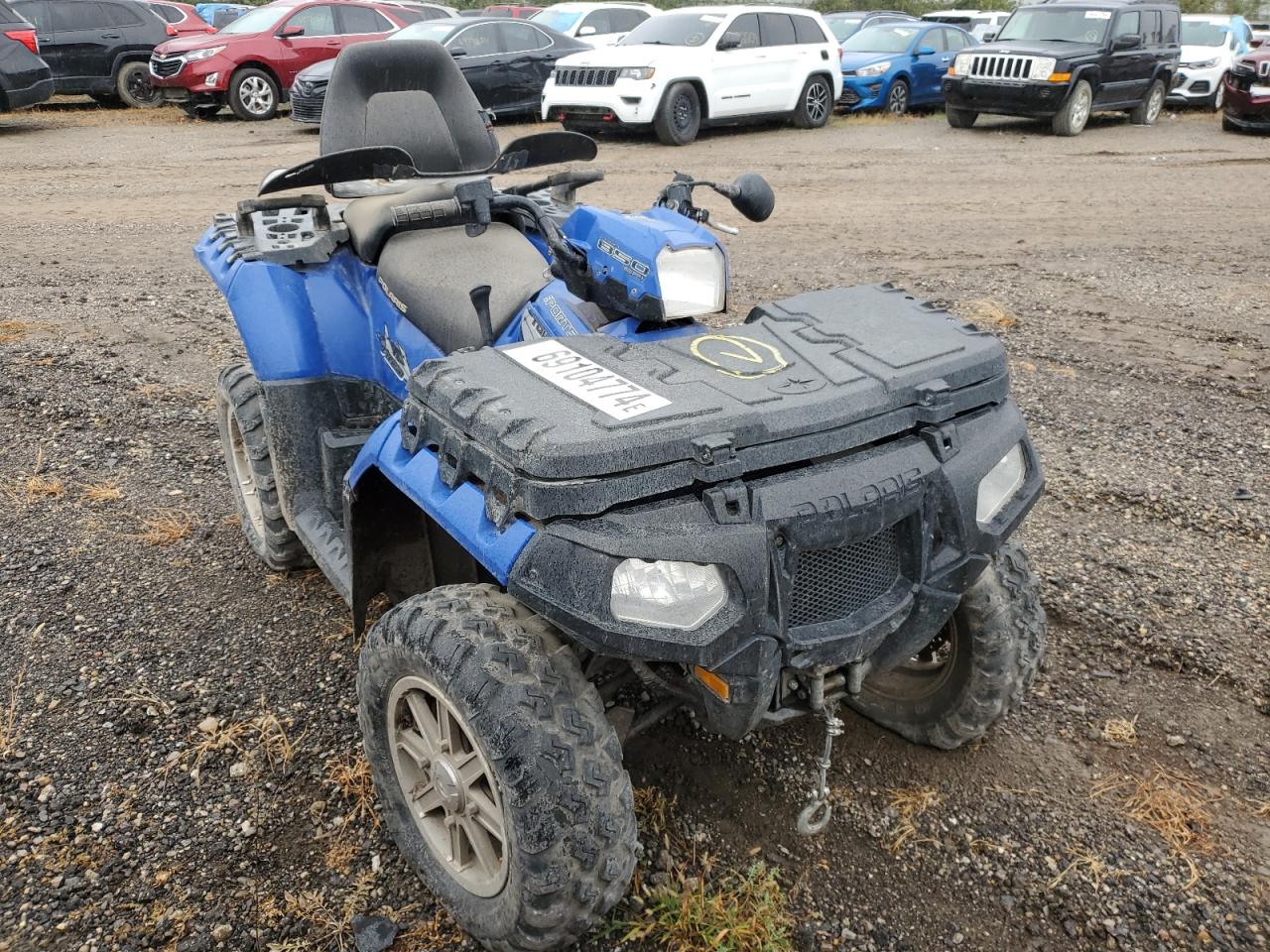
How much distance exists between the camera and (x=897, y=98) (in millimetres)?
16000

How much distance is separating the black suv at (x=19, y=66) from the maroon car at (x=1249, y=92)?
1605cm

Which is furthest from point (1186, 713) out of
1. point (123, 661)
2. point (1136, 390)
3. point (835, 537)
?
point (123, 661)

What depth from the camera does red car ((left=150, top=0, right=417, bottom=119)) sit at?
14578 mm

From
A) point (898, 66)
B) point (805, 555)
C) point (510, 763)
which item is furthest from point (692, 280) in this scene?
point (898, 66)

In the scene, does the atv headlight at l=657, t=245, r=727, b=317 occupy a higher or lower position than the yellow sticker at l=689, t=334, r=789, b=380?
higher

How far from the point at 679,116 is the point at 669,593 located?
11894mm

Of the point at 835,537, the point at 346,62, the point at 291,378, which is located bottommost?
the point at 291,378

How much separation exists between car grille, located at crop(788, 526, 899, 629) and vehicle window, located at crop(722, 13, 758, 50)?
40.4 ft

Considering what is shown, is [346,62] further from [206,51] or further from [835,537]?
[206,51]

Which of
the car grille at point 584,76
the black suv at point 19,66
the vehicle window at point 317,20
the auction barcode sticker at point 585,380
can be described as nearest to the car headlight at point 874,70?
the car grille at point 584,76

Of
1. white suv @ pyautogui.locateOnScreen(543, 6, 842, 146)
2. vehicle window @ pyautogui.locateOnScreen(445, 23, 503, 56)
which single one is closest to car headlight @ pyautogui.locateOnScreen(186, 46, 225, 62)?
vehicle window @ pyautogui.locateOnScreen(445, 23, 503, 56)

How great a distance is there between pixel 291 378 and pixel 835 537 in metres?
2.10

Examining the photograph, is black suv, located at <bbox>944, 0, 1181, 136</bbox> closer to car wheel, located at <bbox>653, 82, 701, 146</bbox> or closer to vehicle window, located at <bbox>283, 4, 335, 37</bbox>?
car wheel, located at <bbox>653, 82, 701, 146</bbox>

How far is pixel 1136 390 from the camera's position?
5500 mm
